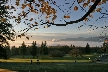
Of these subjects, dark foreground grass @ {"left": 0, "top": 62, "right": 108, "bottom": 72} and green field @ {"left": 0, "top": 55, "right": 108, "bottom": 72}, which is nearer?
dark foreground grass @ {"left": 0, "top": 62, "right": 108, "bottom": 72}

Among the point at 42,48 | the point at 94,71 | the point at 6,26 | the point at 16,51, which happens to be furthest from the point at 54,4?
the point at 16,51

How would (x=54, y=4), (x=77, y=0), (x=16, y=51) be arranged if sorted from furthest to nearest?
(x=16, y=51) → (x=54, y=4) → (x=77, y=0)

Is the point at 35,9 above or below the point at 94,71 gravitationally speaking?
above

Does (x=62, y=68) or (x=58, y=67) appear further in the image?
(x=58, y=67)

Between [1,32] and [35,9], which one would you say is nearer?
[35,9]

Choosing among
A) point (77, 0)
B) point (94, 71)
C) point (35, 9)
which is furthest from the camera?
point (94, 71)

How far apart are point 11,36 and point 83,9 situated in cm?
4124

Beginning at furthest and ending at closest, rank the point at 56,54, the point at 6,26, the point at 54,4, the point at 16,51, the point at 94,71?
the point at 16,51, the point at 56,54, the point at 6,26, the point at 94,71, the point at 54,4

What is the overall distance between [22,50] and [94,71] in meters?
121

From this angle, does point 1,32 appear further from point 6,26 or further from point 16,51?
point 16,51

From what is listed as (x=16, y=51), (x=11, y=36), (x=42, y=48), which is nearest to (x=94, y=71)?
(x=11, y=36)

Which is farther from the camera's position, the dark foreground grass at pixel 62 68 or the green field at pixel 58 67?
the green field at pixel 58 67

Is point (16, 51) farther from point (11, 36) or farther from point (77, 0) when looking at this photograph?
point (77, 0)

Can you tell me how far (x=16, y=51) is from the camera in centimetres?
18275
